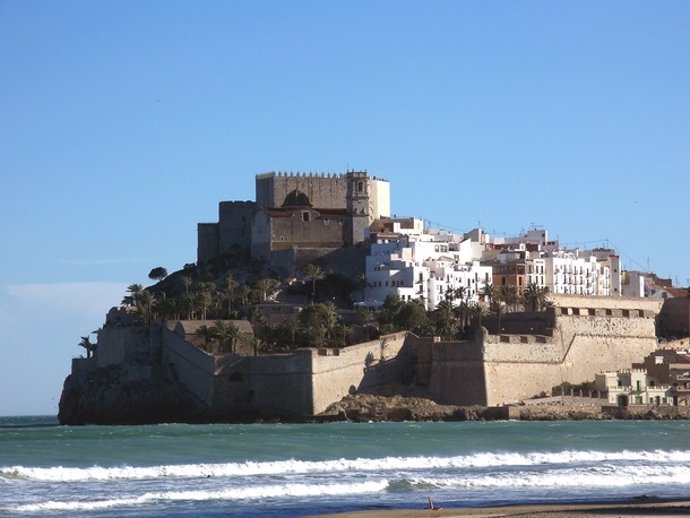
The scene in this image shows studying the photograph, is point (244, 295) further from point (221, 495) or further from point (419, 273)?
point (221, 495)

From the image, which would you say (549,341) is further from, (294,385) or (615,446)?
(615,446)

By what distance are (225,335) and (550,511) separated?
41.9 metres

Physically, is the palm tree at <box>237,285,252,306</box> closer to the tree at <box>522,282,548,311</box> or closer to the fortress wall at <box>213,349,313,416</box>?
the fortress wall at <box>213,349,313,416</box>

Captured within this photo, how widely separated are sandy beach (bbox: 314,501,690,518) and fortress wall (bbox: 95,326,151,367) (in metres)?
43.1

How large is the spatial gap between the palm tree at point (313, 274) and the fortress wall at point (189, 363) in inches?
331

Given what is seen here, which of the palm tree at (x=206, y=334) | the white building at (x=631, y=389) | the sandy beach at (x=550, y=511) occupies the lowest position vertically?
the sandy beach at (x=550, y=511)

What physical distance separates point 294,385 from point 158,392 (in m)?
6.98

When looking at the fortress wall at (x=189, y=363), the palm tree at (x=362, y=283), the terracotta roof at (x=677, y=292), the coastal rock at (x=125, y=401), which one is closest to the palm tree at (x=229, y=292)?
the fortress wall at (x=189, y=363)

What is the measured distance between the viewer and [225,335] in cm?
7044

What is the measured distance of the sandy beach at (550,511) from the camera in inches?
1137

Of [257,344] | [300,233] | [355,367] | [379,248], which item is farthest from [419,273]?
[355,367]

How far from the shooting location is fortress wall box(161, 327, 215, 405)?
68.3 meters

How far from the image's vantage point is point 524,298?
78.5m

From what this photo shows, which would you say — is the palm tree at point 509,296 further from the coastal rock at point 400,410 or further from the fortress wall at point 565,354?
the coastal rock at point 400,410
